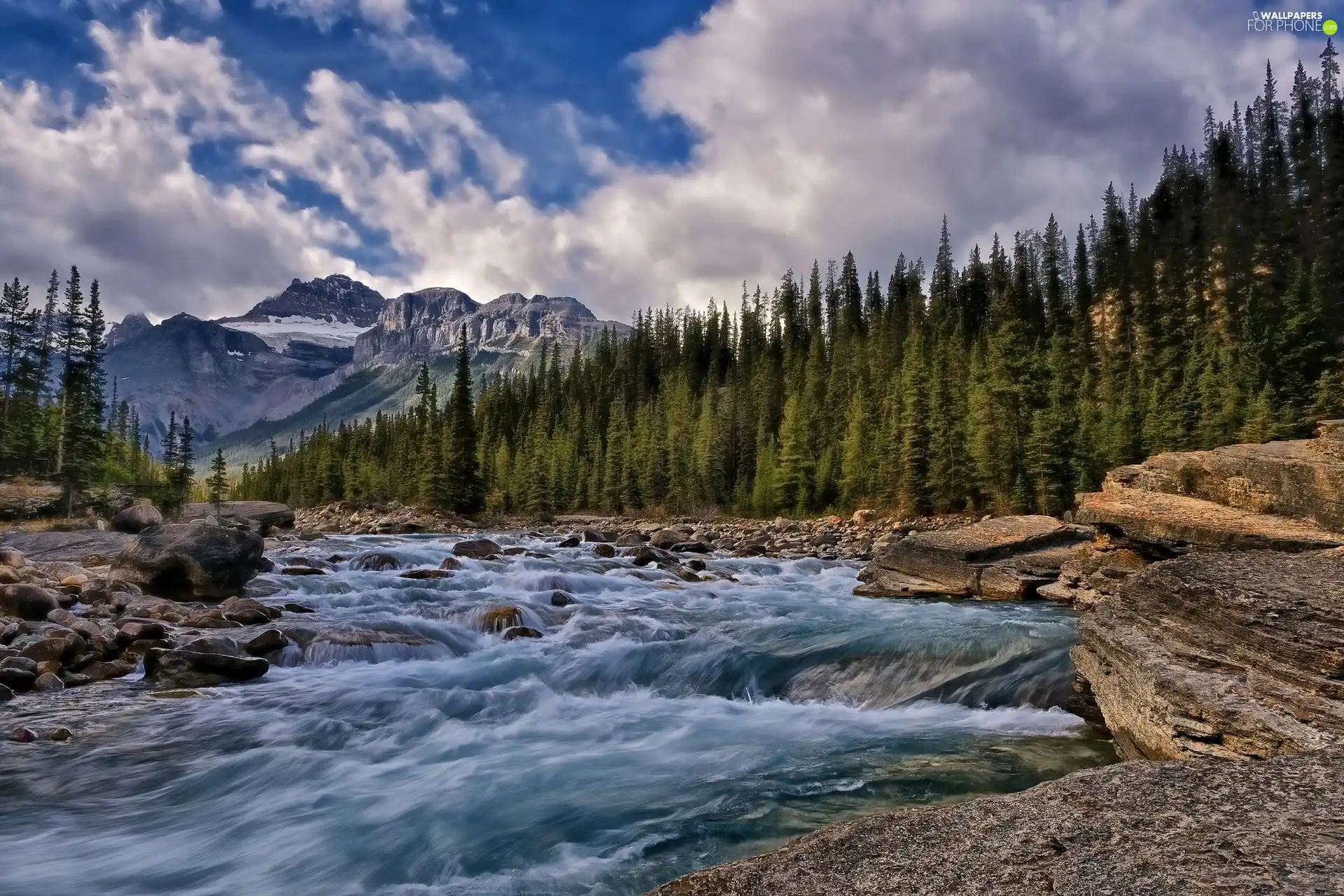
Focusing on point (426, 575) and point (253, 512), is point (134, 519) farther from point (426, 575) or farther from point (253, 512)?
point (253, 512)

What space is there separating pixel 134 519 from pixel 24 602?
23601 mm

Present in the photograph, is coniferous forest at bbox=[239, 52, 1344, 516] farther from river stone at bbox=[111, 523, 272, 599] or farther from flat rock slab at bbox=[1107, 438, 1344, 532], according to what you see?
river stone at bbox=[111, 523, 272, 599]

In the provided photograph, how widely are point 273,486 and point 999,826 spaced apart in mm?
145915

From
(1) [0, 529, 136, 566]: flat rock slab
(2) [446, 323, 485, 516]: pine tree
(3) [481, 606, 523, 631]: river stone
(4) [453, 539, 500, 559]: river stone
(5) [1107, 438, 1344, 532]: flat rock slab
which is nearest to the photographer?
(5) [1107, 438, 1344, 532]: flat rock slab

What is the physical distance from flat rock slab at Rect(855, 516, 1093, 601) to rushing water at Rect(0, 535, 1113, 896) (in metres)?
4.25

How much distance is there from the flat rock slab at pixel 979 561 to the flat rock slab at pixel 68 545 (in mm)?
23148

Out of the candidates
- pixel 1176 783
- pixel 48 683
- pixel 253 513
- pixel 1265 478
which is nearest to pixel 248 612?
pixel 48 683

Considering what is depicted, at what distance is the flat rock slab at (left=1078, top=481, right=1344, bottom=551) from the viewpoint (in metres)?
13.3

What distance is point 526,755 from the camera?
30.6ft

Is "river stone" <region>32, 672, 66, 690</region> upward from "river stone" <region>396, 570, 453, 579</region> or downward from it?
downward

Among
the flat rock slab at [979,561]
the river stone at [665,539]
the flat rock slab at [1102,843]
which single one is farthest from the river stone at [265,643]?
the river stone at [665,539]

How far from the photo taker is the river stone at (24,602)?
13.6 metres

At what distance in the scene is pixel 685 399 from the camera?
89188 millimetres

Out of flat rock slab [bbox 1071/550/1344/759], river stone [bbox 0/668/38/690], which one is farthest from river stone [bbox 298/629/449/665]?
flat rock slab [bbox 1071/550/1344/759]
